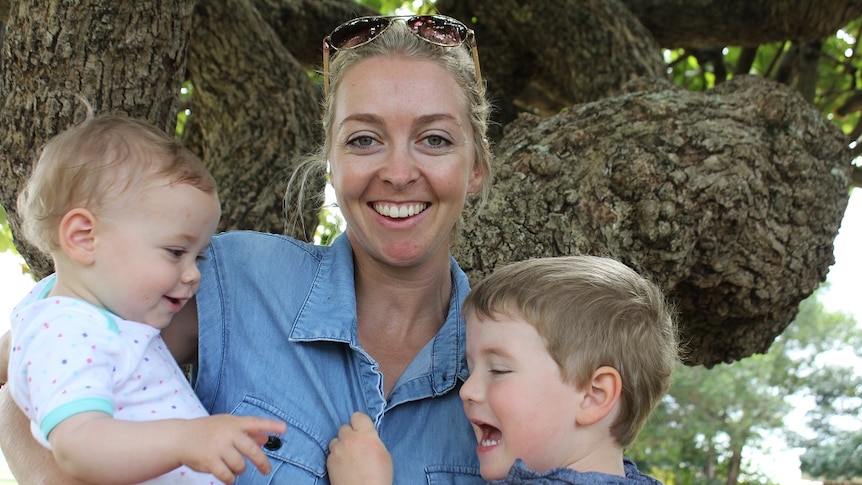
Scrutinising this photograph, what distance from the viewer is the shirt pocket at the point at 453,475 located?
7.06 feet

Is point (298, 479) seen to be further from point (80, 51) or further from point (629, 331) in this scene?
point (80, 51)

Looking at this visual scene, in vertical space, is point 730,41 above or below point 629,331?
above

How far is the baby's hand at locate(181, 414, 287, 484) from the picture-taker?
1584mm

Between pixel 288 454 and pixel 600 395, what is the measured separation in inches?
28.5

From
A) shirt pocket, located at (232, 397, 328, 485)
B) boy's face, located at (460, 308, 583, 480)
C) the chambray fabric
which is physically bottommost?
shirt pocket, located at (232, 397, 328, 485)

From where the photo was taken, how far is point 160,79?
2803mm

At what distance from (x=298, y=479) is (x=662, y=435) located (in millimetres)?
15697

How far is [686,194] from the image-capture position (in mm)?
3129

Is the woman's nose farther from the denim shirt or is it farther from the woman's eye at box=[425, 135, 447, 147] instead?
the denim shirt

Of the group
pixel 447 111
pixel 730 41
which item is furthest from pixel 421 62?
pixel 730 41

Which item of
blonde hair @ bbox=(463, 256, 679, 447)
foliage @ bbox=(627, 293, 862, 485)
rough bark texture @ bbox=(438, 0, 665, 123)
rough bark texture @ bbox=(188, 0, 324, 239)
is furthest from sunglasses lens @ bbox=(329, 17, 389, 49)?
foliage @ bbox=(627, 293, 862, 485)

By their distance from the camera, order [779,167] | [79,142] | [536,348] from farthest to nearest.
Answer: [779,167], [536,348], [79,142]

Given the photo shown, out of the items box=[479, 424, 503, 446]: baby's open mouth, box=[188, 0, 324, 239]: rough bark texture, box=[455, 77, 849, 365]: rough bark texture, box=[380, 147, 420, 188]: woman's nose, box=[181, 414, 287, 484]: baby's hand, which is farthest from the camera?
box=[188, 0, 324, 239]: rough bark texture

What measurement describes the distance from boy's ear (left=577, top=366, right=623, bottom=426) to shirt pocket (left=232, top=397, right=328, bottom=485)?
606 mm
